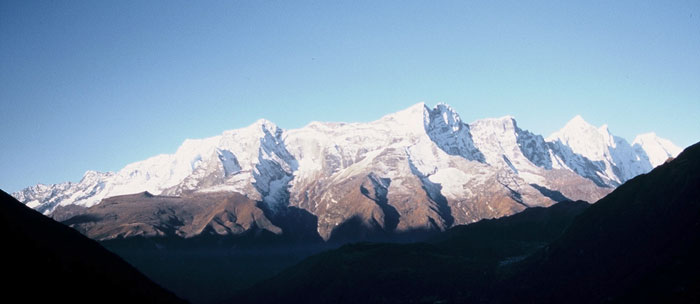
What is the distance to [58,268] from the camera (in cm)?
12625

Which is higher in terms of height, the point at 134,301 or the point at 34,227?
the point at 34,227

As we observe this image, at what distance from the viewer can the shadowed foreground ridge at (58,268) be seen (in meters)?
115

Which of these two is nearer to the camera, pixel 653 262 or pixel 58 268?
pixel 58 268

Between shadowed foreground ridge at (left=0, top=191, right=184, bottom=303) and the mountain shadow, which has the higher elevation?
shadowed foreground ridge at (left=0, top=191, right=184, bottom=303)

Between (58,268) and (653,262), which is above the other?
(58,268)

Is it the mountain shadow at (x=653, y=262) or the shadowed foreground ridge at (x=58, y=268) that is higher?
the shadowed foreground ridge at (x=58, y=268)

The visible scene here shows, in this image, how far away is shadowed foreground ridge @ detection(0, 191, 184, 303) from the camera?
115 m

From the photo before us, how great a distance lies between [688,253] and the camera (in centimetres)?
15750

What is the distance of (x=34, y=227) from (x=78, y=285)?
47368 mm

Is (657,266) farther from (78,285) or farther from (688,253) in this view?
(78,285)

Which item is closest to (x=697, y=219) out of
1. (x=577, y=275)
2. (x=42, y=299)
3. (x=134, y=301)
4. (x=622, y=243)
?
(x=622, y=243)

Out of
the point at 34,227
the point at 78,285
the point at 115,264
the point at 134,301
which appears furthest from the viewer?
the point at 115,264

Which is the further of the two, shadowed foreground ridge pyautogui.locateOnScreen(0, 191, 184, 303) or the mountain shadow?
the mountain shadow

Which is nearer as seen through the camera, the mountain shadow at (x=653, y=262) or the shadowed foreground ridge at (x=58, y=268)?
the shadowed foreground ridge at (x=58, y=268)
